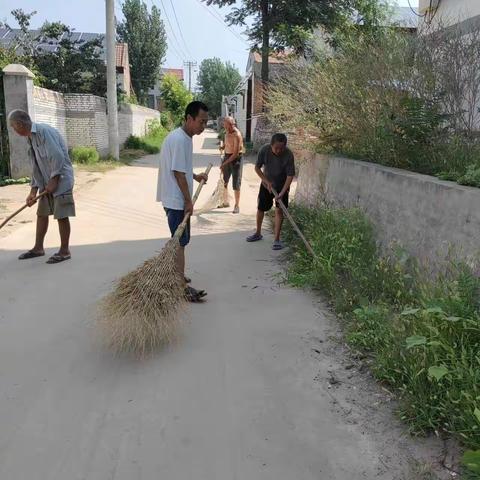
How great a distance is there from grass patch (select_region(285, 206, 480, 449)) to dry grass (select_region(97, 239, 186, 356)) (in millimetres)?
1326

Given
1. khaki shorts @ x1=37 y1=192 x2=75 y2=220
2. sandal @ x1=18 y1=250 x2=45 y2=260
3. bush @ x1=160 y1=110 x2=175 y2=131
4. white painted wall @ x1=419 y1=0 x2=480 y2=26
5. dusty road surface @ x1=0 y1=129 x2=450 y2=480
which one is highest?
white painted wall @ x1=419 y1=0 x2=480 y2=26

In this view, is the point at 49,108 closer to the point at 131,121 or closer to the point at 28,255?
the point at 28,255

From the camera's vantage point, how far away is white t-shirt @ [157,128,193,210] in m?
4.21

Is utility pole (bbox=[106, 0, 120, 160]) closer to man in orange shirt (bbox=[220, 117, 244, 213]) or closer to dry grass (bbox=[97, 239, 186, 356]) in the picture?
man in orange shirt (bbox=[220, 117, 244, 213])

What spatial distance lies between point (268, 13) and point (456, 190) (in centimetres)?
1835

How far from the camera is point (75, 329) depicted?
3.99m

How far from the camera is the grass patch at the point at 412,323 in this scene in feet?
8.41

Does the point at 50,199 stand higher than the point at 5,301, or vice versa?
the point at 50,199

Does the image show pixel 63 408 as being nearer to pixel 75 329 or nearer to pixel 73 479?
pixel 73 479

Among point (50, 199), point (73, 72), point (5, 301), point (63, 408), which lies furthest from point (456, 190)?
point (73, 72)

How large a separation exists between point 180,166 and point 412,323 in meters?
2.21

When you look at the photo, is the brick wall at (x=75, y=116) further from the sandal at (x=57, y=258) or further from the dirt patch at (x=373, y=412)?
the dirt patch at (x=373, y=412)

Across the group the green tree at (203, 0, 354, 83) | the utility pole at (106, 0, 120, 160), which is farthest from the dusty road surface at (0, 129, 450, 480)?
the green tree at (203, 0, 354, 83)

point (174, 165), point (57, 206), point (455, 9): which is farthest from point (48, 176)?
point (455, 9)
